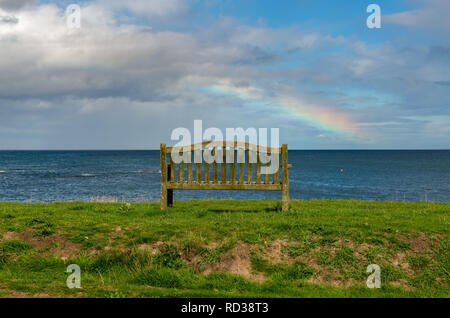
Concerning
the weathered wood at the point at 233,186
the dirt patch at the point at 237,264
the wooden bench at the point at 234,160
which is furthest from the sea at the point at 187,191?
the dirt patch at the point at 237,264

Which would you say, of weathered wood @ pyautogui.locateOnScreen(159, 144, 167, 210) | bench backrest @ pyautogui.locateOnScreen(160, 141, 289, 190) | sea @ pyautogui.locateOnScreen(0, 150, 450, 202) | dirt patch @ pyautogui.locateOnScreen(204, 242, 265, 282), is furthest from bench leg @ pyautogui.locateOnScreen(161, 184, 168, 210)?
sea @ pyautogui.locateOnScreen(0, 150, 450, 202)

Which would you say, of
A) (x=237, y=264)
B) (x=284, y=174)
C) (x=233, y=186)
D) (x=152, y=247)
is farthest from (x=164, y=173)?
(x=237, y=264)

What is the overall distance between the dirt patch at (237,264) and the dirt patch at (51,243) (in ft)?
12.2

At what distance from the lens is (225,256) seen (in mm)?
8469

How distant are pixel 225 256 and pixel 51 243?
483cm

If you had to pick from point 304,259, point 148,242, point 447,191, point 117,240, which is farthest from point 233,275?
point 447,191

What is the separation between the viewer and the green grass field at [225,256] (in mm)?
7188

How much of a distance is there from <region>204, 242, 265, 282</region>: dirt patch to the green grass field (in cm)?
2

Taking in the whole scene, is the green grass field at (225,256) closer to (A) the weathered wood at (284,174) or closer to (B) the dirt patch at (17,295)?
(B) the dirt patch at (17,295)

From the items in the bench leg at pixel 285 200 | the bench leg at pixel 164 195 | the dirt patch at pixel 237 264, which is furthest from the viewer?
the bench leg at pixel 164 195

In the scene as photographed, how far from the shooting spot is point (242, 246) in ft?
28.8

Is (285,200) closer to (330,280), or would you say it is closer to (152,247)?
(330,280)

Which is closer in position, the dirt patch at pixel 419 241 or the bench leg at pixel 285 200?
the dirt patch at pixel 419 241
